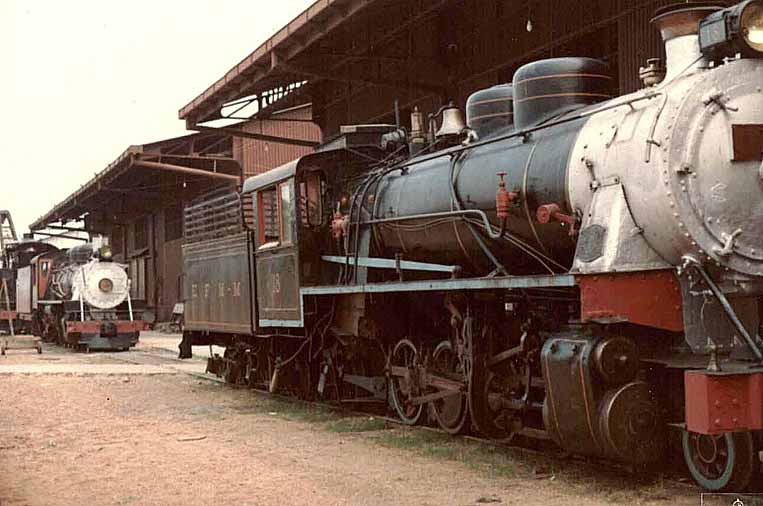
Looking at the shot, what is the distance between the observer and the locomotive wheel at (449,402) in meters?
8.81

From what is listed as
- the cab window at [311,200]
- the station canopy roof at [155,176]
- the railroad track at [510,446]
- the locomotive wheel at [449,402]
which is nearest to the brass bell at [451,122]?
the locomotive wheel at [449,402]

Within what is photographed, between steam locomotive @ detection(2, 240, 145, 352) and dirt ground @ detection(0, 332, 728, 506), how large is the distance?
1267 cm

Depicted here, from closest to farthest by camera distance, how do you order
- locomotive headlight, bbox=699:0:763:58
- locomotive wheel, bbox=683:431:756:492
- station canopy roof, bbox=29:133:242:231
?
locomotive headlight, bbox=699:0:763:58 < locomotive wheel, bbox=683:431:756:492 < station canopy roof, bbox=29:133:242:231

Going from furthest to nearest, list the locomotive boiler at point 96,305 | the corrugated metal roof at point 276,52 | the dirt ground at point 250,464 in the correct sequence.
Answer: the locomotive boiler at point 96,305
the corrugated metal roof at point 276,52
the dirt ground at point 250,464

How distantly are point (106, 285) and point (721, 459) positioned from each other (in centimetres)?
2171

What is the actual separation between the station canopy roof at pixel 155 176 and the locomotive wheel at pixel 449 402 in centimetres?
1932

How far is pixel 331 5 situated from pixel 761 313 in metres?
9.81

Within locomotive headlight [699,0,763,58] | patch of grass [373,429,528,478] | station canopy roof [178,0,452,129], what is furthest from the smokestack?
station canopy roof [178,0,452,129]

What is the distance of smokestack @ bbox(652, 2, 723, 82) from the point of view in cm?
632

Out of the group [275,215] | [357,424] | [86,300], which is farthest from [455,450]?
[86,300]

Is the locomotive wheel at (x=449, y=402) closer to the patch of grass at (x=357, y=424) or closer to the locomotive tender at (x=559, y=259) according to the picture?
the locomotive tender at (x=559, y=259)

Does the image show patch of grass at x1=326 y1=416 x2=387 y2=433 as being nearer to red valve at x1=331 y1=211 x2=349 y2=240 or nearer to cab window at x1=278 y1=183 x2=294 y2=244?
red valve at x1=331 y1=211 x2=349 y2=240

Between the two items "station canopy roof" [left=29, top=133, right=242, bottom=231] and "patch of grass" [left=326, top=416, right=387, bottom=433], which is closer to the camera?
"patch of grass" [left=326, top=416, right=387, bottom=433]

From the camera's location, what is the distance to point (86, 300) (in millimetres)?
25500
